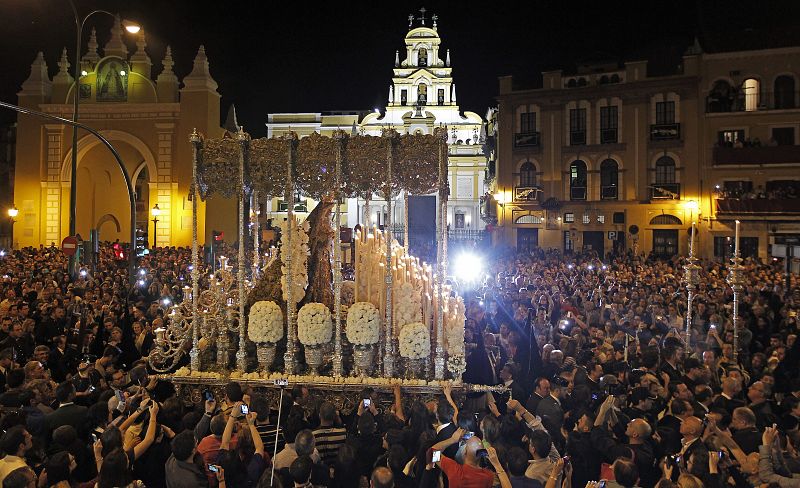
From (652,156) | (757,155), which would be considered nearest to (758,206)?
(757,155)

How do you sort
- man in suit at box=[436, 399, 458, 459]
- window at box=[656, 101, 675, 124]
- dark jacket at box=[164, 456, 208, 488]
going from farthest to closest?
window at box=[656, 101, 675, 124] → man in suit at box=[436, 399, 458, 459] → dark jacket at box=[164, 456, 208, 488]

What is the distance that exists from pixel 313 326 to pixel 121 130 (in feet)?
85.6

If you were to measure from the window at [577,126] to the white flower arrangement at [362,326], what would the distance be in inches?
1192

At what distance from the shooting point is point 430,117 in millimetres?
63312

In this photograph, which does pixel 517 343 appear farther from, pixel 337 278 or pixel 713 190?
pixel 713 190

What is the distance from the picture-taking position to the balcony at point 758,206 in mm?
30953

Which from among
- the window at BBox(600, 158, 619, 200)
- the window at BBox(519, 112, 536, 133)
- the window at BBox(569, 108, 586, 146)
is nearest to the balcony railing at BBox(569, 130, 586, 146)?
the window at BBox(569, 108, 586, 146)

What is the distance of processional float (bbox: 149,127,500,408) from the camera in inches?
378

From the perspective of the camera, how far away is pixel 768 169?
32.5 meters

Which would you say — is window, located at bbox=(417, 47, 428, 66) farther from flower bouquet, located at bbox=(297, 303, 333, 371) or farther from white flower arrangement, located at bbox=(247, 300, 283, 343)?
flower bouquet, located at bbox=(297, 303, 333, 371)

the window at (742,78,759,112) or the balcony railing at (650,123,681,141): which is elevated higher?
the window at (742,78,759,112)

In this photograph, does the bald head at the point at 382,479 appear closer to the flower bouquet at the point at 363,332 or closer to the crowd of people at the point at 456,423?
the crowd of people at the point at 456,423

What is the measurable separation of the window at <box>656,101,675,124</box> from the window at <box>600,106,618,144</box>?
2274 millimetres

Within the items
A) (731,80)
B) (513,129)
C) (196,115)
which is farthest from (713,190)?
(196,115)
